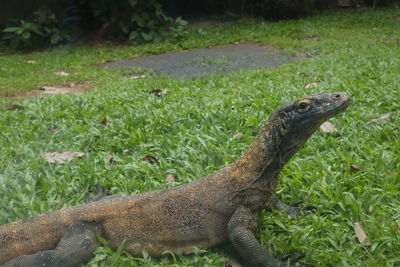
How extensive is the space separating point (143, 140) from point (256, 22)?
11629mm

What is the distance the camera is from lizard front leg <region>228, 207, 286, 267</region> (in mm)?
2338

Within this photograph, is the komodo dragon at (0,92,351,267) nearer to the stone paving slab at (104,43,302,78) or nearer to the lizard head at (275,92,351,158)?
the lizard head at (275,92,351,158)

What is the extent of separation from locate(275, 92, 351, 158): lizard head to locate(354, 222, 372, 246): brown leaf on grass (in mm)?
558

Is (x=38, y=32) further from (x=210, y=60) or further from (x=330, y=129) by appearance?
(x=330, y=129)

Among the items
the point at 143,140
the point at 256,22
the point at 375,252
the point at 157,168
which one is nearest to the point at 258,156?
the point at 375,252

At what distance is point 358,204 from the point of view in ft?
8.77

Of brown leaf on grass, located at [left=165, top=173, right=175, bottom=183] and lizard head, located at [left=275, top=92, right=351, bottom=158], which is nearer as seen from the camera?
lizard head, located at [left=275, top=92, right=351, bottom=158]

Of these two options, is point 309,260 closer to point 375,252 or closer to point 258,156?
point 375,252

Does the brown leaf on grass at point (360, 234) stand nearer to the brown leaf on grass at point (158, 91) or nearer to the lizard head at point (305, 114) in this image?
the lizard head at point (305, 114)

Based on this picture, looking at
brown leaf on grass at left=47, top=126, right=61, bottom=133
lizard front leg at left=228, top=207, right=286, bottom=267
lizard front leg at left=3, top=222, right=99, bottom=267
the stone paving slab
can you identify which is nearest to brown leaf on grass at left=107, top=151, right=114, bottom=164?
brown leaf on grass at left=47, top=126, right=61, bottom=133

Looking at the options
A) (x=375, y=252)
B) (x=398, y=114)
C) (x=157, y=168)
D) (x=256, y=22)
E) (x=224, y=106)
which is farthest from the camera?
(x=256, y=22)

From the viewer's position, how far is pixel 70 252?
2.44 metres

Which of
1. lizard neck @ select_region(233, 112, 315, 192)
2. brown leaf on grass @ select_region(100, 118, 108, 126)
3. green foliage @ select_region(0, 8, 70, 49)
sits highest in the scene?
lizard neck @ select_region(233, 112, 315, 192)

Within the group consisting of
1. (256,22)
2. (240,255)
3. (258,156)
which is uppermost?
(258,156)
